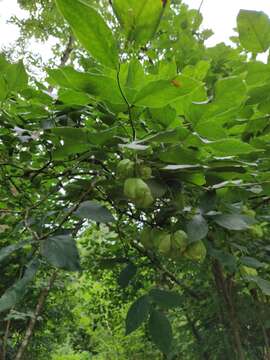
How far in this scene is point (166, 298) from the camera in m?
0.85

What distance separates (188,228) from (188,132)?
0.16 metres

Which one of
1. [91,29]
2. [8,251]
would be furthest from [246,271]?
[91,29]

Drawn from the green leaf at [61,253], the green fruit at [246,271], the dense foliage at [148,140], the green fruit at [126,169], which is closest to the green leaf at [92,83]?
the dense foliage at [148,140]

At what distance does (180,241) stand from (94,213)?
0.16 meters

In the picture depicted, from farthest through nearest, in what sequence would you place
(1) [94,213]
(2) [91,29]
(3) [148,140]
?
(1) [94,213], (3) [148,140], (2) [91,29]

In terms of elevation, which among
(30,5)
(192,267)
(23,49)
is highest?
(30,5)

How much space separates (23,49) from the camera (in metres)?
6.66

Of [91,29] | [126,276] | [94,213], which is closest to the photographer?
[91,29]

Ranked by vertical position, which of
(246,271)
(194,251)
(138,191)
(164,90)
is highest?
(164,90)

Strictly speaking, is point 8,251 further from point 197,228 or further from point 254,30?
point 254,30

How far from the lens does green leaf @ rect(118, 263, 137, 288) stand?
97 cm

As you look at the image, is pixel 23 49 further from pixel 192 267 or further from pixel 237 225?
pixel 237 225

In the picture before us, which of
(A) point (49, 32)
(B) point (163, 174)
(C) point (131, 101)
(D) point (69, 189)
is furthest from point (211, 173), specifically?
(A) point (49, 32)

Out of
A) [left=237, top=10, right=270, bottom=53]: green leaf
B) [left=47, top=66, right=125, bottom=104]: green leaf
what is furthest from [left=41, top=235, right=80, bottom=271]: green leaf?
[left=237, top=10, right=270, bottom=53]: green leaf
